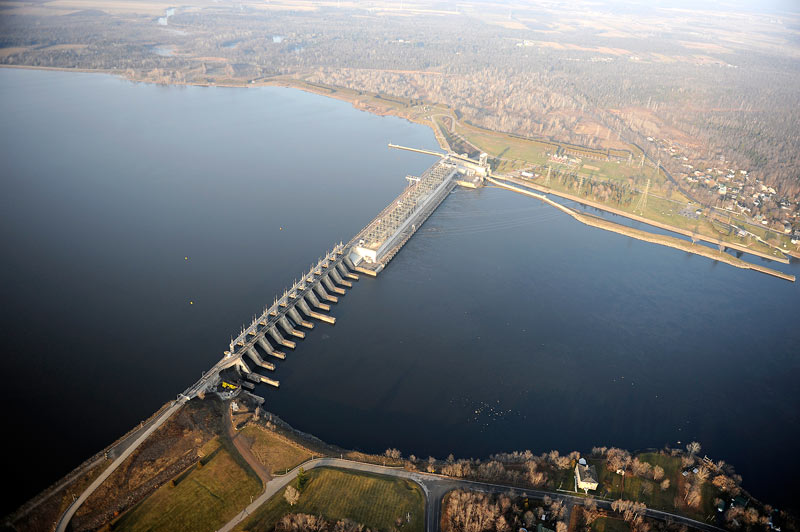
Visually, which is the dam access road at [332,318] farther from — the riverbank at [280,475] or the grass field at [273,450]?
the grass field at [273,450]

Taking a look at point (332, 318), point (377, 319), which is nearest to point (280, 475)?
point (332, 318)

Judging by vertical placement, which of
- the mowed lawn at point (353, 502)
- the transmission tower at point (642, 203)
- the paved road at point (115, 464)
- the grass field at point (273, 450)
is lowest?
the mowed lawn at point (353, 502)

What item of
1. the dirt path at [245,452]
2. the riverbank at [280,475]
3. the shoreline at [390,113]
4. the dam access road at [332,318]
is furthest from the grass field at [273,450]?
the shoreline at [390,113]

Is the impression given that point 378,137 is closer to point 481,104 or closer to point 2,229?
point 481,104

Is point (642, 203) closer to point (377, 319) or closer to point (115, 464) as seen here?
point (377, 319)

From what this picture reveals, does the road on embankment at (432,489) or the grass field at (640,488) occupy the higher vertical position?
the road on embankment at (432,489)

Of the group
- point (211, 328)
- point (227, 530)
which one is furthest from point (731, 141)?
point (227, 530)

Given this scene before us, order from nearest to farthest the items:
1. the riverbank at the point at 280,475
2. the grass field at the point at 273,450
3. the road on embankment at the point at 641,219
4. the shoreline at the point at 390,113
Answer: the riverbank at the point at 280,475, the grass field at the point at 273,450, the road on embankment at the point at 641,219, the shoreline at the point at 390,113
